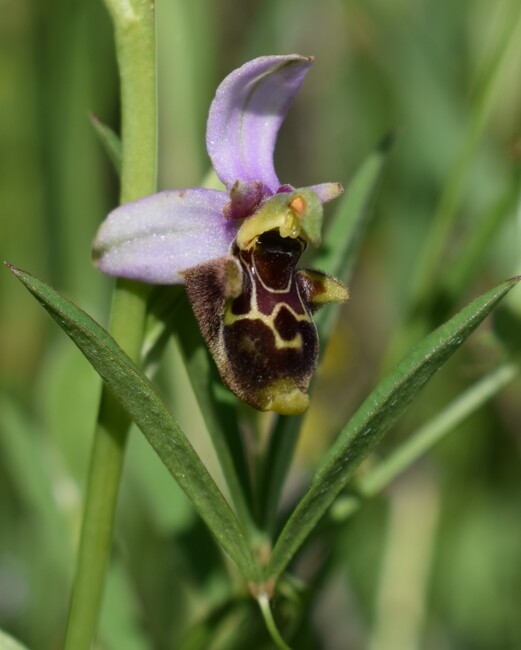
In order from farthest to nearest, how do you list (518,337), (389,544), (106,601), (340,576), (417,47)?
(417,47) → (340,576) → (389,544) → (106,601) → (518,337)

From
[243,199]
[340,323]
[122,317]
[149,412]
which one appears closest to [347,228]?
[243,199]

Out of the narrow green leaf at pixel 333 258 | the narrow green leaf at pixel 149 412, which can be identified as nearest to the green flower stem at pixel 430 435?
the narrow green leaf at pixel 333 258

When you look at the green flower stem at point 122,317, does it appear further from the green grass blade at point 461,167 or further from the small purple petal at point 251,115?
the green grass blade at point 461,167

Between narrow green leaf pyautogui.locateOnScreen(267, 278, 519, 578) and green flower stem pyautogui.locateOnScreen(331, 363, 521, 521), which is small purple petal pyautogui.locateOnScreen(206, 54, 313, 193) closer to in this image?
narrow green leaf pyautogui.locateOnScreen(267, 278, 519, 578)

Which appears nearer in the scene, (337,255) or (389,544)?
(337,255)

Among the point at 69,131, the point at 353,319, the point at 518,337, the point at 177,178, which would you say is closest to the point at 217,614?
the point at 518,337

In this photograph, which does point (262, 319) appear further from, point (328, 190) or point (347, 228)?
point (347, 228)

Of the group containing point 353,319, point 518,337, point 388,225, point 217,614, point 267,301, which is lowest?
point 353,319

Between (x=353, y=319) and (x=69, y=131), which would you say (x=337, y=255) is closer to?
(x=69, y=131)

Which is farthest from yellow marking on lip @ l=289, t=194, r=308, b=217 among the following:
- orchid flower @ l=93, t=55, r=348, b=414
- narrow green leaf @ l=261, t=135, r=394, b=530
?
narrow green leaf @ l=261, t=135, r=394, b=530
